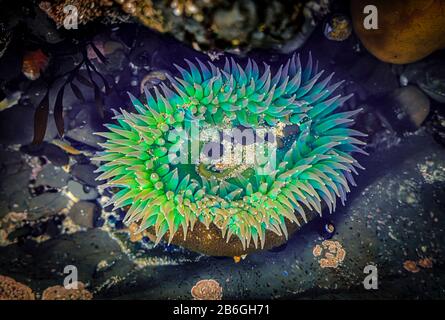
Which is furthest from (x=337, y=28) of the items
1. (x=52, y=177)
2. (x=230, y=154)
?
(x=52, y=177)

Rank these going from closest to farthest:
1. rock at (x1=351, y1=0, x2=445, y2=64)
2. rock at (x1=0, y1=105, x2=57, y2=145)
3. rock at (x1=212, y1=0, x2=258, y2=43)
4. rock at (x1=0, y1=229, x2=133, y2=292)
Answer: rock at (x1=212, y1=0, x2=258, y2=43), rock at (x1=351, y1=0, x2=445, y2=64), rock at (x1=0, y1=229, x2=133, y2=292), rock at (x1=0, y1=105, x2=57, y2=145)

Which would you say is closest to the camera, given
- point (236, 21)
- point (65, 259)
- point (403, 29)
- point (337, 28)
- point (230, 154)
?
point (236, 21)

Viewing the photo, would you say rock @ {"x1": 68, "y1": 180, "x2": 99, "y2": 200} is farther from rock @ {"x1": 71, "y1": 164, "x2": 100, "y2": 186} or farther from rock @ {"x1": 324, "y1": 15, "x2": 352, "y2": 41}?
rock @ {"x1": 324, "y1": 15, "x2": 352, "y2": 41}

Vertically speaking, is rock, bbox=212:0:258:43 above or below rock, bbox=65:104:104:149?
above

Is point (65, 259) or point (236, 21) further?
point (65, 259)

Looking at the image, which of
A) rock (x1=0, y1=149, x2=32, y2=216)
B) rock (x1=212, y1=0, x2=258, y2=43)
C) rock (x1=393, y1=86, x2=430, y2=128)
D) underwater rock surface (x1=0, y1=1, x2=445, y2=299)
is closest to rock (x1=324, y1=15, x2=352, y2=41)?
underwater rock surface (x1=0, y1=1, x2=445, y2=299)

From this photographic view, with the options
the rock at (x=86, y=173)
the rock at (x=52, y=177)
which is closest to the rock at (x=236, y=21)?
the rock at (x=86, y=173)

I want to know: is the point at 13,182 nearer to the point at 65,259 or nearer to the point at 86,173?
the point at 86,173
